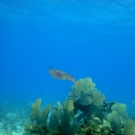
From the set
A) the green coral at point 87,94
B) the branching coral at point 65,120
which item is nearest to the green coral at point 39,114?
the branching coral at point 65,120

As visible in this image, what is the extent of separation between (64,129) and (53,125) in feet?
1.15

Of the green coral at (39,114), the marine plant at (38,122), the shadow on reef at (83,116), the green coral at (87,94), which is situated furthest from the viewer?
the green coral at (87,94)

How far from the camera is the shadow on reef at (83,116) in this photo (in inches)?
148

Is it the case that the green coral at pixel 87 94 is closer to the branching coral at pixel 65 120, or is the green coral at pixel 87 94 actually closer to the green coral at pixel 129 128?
the branching coral at pixel 65 120

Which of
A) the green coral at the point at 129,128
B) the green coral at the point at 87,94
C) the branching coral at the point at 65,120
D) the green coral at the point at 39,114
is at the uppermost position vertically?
the green coral at the point at 87,94

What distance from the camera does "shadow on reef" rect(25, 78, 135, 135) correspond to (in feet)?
12.3

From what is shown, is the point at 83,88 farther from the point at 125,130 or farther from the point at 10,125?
the point at 10,125

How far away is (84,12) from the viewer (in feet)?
112

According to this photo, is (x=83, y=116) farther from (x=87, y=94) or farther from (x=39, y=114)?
(x=39, y=114)

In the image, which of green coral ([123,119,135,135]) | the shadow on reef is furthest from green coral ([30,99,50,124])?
green coral ([123,119,135,135])

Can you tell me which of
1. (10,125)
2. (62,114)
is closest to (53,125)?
(62,114)

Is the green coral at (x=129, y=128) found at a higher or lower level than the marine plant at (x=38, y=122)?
lower

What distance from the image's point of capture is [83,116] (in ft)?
16.1

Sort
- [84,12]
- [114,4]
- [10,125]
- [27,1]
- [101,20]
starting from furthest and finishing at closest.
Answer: [101,20] < [84,12] < [27,1] < [114,4] < [10,125]
